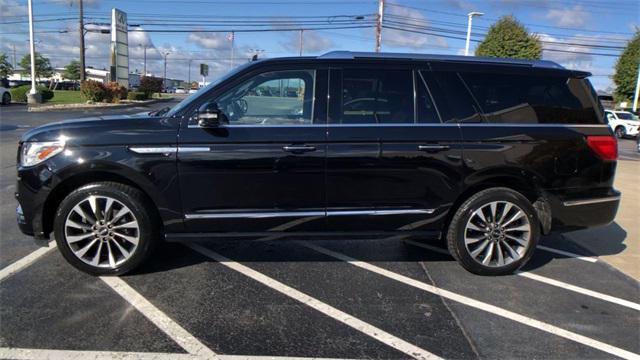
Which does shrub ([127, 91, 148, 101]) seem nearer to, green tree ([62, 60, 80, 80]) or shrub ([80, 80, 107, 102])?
shrub ([80, 80, 107, 102])

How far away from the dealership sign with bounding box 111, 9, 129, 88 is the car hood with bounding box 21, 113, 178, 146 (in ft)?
120

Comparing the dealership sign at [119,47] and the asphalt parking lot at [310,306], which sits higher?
the dealership sign at [119,47]

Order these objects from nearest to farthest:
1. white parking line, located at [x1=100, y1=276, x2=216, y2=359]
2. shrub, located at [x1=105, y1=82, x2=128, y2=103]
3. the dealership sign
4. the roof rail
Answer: white parking line, located at [x1=100, y1=276, x2=216, y2=359], the roof rail, shrub, located at [x1=105, y1=82, x2=128, y2=103], the dealership sign

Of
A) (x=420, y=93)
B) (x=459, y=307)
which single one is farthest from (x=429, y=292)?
(x=420, y=93)

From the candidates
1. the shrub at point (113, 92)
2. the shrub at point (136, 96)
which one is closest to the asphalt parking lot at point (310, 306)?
the shrub at point (113, 92)

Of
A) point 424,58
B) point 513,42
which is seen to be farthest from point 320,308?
point 513,42

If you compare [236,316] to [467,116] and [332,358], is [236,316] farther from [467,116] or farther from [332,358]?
[467,116]

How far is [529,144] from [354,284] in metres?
2.03

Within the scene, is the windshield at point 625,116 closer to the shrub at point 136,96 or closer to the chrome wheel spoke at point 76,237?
the chrome wheel spoke at point 76,237

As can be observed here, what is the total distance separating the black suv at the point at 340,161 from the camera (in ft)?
14.2

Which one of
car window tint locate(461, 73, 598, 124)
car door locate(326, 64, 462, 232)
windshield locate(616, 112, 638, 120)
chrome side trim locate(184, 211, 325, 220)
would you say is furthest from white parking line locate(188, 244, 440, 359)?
windshield locate(616, 112, 638, 120)

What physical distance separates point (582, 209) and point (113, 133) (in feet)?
14.1

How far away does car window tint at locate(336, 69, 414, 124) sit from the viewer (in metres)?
4.50

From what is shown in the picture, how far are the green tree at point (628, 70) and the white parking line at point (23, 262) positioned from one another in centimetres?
4934
